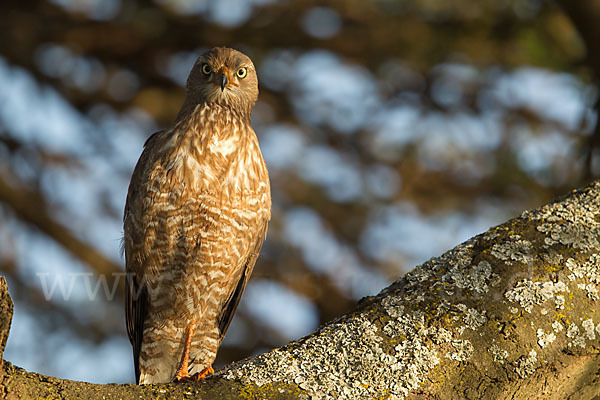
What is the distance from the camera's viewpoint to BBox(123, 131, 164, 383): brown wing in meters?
3.21

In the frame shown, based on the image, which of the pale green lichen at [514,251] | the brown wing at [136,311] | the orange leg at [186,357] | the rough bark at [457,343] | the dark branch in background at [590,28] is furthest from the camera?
the dark branch in background at [590,28]

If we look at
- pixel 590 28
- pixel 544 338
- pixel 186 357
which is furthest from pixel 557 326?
pixel 590 28

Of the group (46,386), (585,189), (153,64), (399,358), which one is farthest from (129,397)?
(153,64)

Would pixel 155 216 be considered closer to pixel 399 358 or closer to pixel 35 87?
pixel 399 358

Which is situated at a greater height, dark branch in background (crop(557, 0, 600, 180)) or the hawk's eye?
the hawk's eye

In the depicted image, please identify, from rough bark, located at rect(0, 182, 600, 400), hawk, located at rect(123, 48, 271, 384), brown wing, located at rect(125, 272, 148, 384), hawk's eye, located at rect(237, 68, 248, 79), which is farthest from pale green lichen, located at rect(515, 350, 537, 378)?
hawk's eye, located at rect(237, 68, 248, 79)

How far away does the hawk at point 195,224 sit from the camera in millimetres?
3057

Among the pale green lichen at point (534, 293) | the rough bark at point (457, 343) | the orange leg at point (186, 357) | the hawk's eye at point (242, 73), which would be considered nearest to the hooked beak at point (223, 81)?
the hawk's eye at point (242, 73)

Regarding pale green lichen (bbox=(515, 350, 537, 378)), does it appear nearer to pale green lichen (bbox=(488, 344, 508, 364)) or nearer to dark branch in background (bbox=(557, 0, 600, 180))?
pale green lichen (bbox=(488, 344, 508, 364))

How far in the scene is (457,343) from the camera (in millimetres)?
1938

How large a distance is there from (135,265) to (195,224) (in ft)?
1.65

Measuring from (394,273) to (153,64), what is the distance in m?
2.54

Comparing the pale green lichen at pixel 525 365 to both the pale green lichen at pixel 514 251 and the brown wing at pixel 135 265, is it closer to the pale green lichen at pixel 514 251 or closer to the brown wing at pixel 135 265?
the pale green lichen at pixel 514 251

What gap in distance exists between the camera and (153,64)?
4938mm
